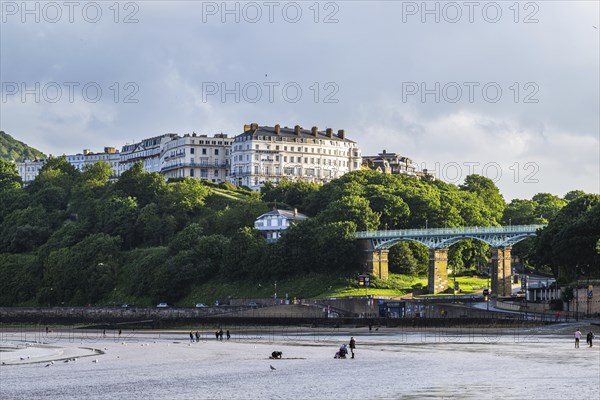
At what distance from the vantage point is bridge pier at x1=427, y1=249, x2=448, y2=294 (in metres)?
121

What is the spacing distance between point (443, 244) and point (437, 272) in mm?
3214

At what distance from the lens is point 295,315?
10912 cm

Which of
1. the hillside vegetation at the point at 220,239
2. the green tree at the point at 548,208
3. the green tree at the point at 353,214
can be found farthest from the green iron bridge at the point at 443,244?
the green tree at the point at 548,208

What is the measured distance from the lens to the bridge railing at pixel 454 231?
118 m

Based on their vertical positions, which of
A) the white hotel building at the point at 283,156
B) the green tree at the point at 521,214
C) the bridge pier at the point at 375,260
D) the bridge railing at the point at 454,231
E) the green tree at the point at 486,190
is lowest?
the bridge pier at the point at 375,260

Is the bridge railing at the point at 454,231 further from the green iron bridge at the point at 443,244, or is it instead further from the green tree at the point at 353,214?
the green tree at the point at 353,214

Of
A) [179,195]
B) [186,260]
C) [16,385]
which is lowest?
[16,385]

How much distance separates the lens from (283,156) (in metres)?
191

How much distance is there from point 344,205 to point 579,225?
40825 millimetres

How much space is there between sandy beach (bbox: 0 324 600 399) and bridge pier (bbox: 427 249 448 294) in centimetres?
3460

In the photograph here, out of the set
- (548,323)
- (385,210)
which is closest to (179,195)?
(385,210)

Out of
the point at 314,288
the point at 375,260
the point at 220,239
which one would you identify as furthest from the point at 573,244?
the point at 220,239

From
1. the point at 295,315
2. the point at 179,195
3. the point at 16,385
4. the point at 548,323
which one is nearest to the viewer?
the point at 16,385

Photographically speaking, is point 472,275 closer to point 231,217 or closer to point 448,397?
point 231,217
